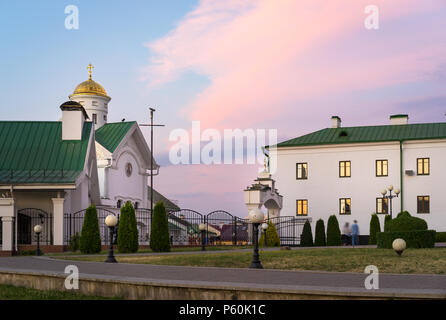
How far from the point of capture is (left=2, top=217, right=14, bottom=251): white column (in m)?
27.0

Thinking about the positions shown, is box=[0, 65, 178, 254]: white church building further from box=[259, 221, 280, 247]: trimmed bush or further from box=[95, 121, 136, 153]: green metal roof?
box=[259, 221, 280, 247]: trimmed bush

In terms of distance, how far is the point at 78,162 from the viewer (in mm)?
29484

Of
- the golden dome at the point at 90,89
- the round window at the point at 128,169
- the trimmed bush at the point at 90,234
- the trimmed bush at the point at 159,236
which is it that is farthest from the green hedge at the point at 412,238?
the golden dome at the point at 90,89

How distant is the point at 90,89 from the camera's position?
55.8 meters

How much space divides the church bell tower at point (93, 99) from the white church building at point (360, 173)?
19.4 metres

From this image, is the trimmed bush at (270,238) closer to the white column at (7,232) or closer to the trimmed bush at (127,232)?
the trimmed bush at (127,232)

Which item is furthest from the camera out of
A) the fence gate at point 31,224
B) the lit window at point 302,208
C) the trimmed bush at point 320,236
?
the lit window at point 302,208

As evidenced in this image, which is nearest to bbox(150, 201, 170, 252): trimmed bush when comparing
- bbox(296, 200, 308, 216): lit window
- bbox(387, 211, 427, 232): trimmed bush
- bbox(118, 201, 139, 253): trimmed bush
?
bbox(118, 201, 139, 253): trimmed bush

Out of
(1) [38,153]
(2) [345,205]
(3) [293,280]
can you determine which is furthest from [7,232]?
(2) [345,205]

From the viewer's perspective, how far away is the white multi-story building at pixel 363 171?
129 feet
